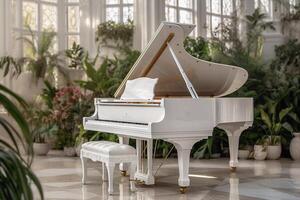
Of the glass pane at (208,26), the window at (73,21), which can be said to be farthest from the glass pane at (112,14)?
the glass pane at (208,26)

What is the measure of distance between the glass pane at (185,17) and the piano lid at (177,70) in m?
4.18

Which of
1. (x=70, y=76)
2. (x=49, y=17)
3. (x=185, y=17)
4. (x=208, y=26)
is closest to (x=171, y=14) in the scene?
(x=185, y=17)

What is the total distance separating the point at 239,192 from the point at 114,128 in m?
1.38

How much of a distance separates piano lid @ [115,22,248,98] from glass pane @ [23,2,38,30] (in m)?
4.53

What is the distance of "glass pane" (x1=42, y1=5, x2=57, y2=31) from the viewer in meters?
9.54

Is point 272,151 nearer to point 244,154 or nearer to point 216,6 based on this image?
point 244,154

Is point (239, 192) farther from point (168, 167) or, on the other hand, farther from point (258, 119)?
point (258, 119)

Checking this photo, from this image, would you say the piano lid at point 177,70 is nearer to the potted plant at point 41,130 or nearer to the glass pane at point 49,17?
the potted plant at point 41,130

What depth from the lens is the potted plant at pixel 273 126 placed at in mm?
7352

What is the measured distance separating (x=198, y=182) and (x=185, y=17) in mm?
5020

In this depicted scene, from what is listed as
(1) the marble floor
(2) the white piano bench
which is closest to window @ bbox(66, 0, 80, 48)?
(1) the marble floor

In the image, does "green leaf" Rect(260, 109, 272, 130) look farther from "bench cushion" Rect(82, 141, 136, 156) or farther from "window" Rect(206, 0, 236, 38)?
"bench cushion" Rect(82, 141, 136, 156)

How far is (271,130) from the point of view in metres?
7.47

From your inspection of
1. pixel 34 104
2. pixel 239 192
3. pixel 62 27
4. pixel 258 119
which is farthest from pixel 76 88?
pixel 239 192
